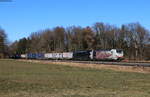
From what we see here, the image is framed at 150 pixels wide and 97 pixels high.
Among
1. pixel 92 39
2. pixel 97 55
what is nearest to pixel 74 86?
pixel 97 55

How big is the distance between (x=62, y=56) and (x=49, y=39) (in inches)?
2643

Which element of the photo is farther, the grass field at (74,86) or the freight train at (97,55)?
the freight train at (97,55)

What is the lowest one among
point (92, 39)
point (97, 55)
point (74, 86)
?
point (74, 86)

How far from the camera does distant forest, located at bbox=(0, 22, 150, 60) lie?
125794 millimetres

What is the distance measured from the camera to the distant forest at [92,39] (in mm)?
125794

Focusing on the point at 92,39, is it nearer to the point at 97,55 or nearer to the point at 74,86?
the point at 97,55

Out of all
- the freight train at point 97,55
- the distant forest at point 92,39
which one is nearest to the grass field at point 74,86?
the freight train at point 97,55

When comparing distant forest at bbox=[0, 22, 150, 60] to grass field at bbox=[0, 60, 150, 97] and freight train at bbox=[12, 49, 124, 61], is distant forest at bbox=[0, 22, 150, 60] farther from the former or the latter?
grass field at bbox=[0, 60, 150, 97]

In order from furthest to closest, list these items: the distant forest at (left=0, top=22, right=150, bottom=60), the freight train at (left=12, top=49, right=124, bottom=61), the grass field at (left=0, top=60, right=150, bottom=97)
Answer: the distant forest at (left=0, top=22, right=150, bottom=60) < the freight train at (left=12, top=49, right=124, bottom=61) < the grass field at (left=0, top=60, right=150, bottom=97)

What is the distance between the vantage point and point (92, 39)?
497ft

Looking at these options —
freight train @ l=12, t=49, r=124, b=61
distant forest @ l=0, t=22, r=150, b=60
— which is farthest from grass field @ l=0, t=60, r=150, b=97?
distant forest @ l=0, t=22, r=150, b=60

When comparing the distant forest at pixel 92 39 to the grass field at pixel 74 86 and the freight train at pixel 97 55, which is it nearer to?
the freight train at pixel 97 55

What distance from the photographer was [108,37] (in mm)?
148250

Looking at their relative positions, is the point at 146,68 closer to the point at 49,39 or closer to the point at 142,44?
the point at 142,44
